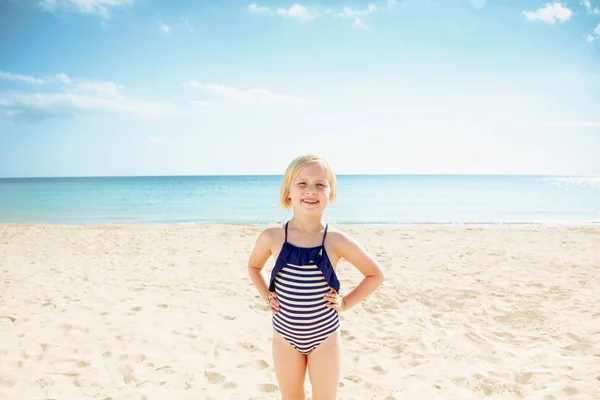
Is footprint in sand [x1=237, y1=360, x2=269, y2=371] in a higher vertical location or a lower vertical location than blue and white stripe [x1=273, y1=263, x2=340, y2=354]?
lower

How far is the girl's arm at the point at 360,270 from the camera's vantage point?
6.79 ft

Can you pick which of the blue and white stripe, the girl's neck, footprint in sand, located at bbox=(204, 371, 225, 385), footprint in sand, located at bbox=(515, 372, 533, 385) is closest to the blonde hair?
the girl's neck

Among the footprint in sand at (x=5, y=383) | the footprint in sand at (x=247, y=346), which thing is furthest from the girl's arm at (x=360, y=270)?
the footprint in sand at (x=5, y=383)

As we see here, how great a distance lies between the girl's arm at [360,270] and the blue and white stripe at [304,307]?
Answer: 14 cm

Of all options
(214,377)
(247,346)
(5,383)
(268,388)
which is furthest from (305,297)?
(5,383)

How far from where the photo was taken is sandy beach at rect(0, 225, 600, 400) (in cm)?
337

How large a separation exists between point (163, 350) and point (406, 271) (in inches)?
203

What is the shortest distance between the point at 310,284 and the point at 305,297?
0.08m

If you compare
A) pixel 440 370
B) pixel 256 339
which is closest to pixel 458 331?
pixel 440 370

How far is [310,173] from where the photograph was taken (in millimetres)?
2115

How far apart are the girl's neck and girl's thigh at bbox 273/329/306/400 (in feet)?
2.10

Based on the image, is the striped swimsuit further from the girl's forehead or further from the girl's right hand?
the girl's forehead

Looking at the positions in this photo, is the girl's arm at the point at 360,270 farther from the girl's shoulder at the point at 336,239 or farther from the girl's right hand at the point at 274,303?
the girl's right hand at the point at 274,303

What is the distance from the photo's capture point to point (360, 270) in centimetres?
209
